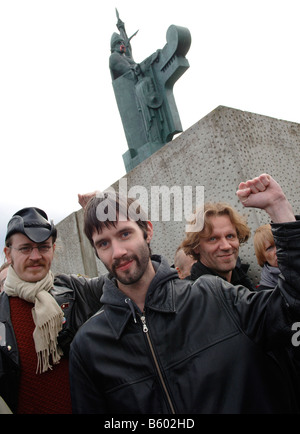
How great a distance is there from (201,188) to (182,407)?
2.17 meters

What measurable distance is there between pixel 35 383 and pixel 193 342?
2.84 ft

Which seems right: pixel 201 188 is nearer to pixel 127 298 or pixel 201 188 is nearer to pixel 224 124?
pixel 224 124

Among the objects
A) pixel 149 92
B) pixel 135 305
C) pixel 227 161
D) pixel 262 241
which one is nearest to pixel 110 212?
pixel 135 305

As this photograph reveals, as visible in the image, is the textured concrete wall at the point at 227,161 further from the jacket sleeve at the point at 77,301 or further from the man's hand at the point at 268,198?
the man's hand at the point at 268,198

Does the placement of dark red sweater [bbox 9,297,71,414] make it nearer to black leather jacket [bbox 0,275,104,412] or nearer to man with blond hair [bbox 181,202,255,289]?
black leather jacket [bbox 0,275,104,412]

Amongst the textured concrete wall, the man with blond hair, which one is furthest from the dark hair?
the textured concrete wall

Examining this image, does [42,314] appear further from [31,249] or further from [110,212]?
[110,212]

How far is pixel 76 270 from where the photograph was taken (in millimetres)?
4953

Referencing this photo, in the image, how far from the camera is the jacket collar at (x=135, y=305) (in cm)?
117

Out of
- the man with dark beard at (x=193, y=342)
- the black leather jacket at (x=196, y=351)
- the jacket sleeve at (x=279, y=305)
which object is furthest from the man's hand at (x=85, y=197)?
the jacket sleeve at (x=279, y=305)

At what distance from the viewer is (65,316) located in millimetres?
1689

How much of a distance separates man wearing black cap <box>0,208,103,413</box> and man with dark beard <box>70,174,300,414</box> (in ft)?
1.28

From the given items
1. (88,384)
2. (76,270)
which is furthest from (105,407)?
(76,270)

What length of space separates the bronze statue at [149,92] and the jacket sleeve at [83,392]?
4591 millimetres
